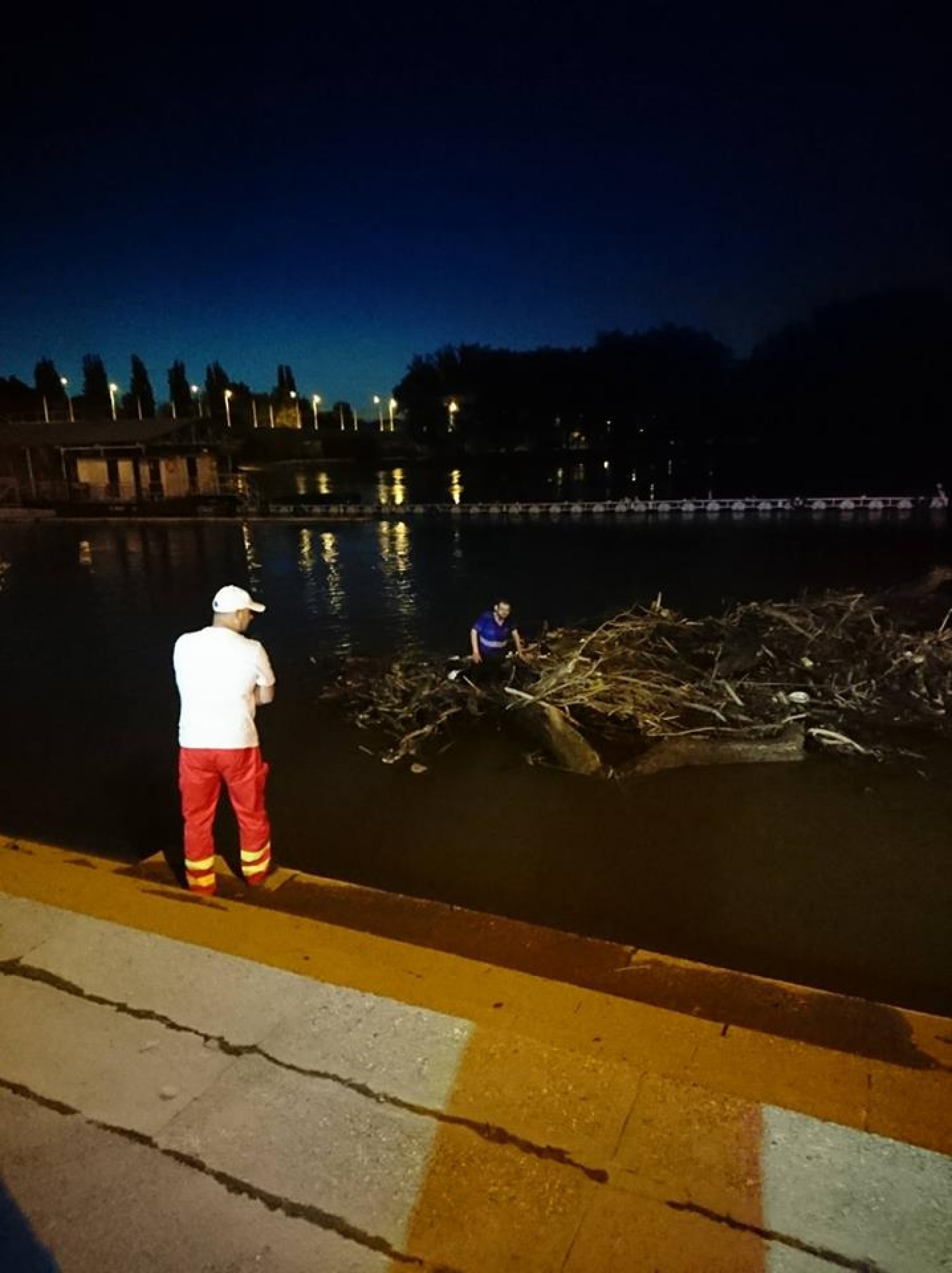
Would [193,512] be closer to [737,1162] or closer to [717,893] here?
[717,893]

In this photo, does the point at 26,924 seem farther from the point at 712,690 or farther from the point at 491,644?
the point at 712,690

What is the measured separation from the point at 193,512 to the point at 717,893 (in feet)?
115

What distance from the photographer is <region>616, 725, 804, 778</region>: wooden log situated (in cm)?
838

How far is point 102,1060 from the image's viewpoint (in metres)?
2.94

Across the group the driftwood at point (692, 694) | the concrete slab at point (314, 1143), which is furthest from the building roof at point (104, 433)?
the concrete slab at point (314, 1143)

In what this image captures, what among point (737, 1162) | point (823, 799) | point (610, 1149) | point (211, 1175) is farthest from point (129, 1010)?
point (823, 799)

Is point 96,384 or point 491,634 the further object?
point 96,384

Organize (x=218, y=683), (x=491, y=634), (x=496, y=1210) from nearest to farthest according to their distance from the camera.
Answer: (x=496, y=1210) < (x=218, y=683) < (x=491, y=634)

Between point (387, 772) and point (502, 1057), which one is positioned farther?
point (387, 772)

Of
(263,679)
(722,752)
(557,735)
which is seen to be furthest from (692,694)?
(263,679)

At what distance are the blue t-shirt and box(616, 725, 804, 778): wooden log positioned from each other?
105 inches

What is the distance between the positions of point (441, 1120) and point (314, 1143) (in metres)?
0.41

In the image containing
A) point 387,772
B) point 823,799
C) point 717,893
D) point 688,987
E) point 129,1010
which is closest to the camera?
point 129,1010

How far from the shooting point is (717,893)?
617 cm
